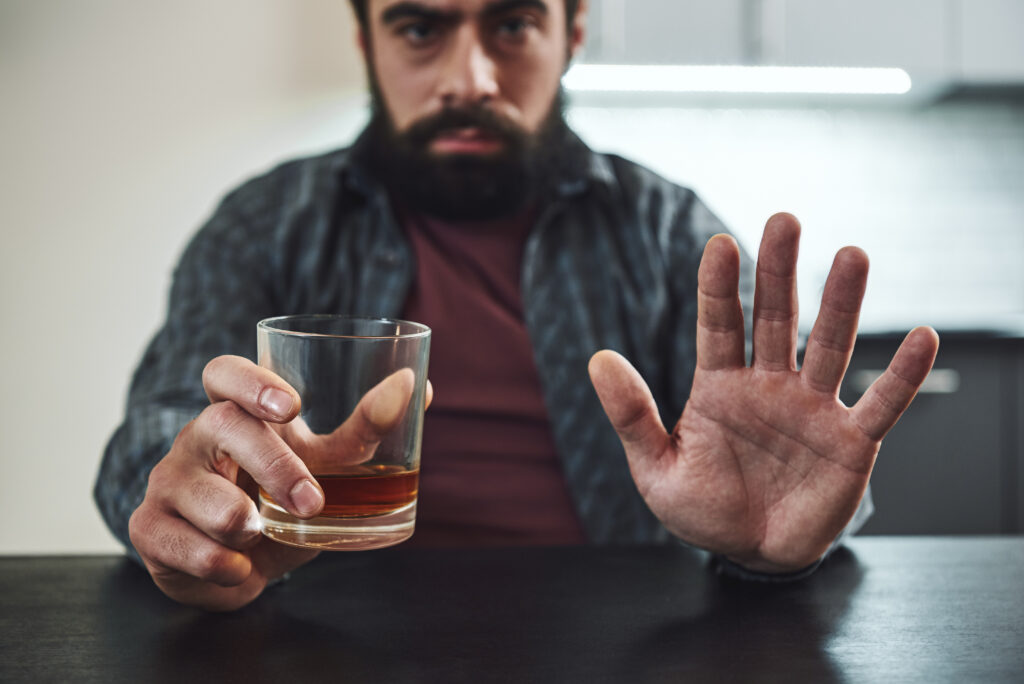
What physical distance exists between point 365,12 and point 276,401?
0.98 m

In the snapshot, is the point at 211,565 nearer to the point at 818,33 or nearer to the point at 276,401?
the point at 276,401

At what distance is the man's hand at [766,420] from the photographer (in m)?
0.63

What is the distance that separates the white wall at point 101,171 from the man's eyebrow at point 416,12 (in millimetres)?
1505

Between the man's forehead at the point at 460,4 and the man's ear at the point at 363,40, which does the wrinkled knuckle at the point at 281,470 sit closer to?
the man's forehead at the point at 460,4

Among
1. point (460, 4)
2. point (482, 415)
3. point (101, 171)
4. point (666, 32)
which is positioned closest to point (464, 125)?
point (460, 4)

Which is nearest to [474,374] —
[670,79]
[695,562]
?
[695,562]

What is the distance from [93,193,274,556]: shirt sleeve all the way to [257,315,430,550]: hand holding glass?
0.34 metres

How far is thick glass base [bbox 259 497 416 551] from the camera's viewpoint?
52cm

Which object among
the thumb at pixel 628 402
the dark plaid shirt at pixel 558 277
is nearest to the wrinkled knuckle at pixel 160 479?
the thumb at pixel 628 402

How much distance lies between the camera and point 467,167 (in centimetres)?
123

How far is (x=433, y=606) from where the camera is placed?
569mm

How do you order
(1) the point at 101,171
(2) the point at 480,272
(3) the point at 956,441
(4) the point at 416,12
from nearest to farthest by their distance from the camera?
1. (4) the point at 416,12
2. (2) the point at 480,272
3. (3) the point at 956,441
4. (1) the point at 101,171

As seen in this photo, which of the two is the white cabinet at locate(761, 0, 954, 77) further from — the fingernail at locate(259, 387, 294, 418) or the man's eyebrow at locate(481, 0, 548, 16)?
the fingernail at locate(259, 387, 294, 418)

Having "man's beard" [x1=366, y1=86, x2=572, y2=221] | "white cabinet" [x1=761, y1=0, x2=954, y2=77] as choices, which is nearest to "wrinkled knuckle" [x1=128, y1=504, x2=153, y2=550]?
"man's beard" [x1=366, y1=86, x2=572, y2=221]
